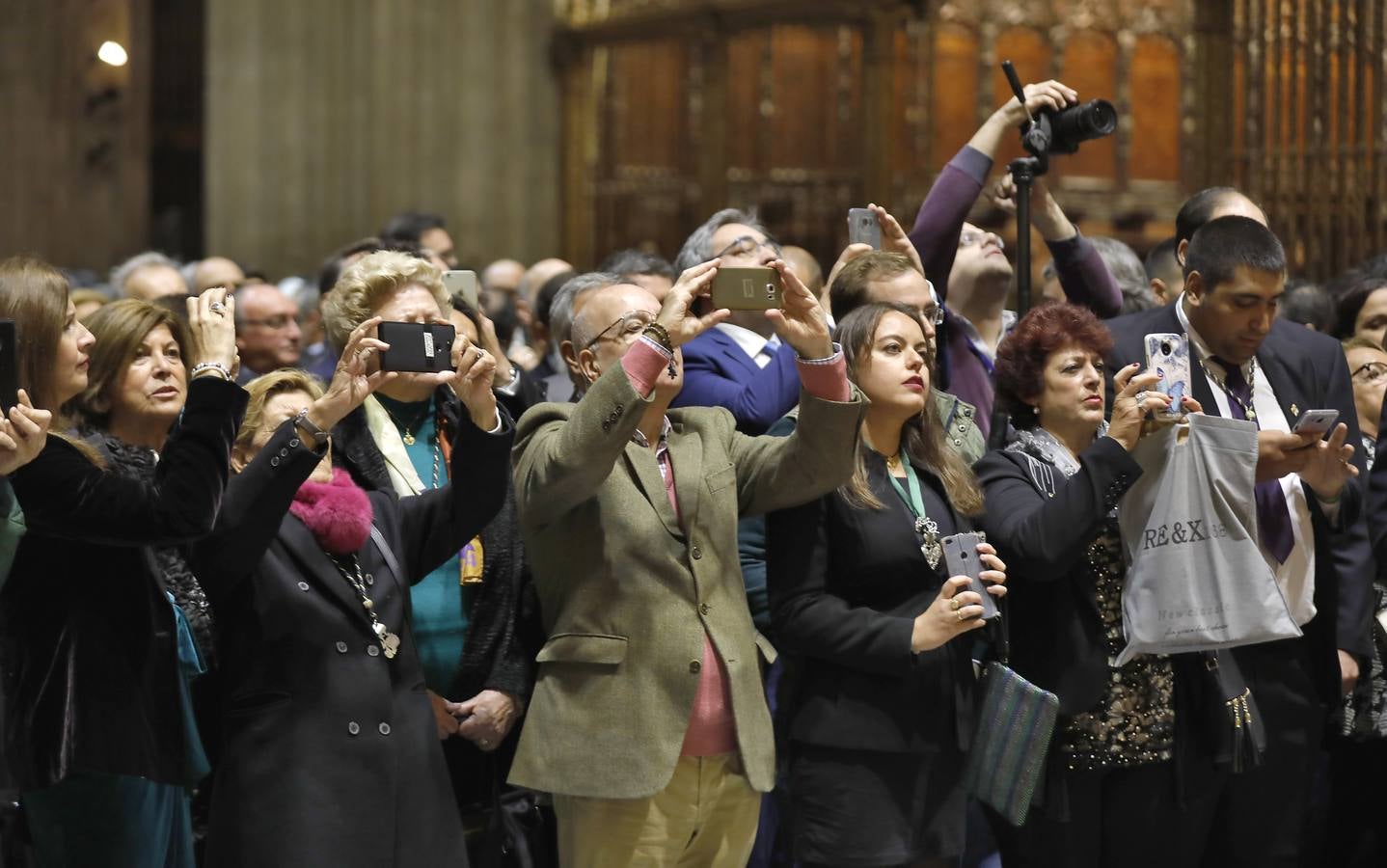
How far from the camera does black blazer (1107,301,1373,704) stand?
4.04 meters

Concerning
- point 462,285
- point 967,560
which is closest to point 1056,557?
point 967,560

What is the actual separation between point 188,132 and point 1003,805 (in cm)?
1197

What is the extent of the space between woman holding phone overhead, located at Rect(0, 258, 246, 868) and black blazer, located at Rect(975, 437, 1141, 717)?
1.53m

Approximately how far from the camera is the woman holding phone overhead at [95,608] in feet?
10.1

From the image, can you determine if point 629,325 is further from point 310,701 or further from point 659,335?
point 310,701

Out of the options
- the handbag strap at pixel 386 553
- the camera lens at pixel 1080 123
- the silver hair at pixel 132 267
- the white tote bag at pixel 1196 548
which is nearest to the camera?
the handbag strap at pixel 386 553

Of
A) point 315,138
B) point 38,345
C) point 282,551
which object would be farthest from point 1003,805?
point 315,138

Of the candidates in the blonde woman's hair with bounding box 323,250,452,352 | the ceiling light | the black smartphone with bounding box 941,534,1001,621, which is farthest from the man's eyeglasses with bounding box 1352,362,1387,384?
the ceiling light

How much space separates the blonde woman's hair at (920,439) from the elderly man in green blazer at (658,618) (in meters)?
0.29

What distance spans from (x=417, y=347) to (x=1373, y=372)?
260cm

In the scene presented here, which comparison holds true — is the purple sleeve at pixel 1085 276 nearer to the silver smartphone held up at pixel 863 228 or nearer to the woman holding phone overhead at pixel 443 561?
the silver smartphone held up at pixel 863 228

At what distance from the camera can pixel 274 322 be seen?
579cm

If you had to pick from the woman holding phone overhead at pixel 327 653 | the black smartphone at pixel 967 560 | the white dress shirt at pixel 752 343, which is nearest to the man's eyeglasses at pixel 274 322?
the white dress shirt at pixel 752 343

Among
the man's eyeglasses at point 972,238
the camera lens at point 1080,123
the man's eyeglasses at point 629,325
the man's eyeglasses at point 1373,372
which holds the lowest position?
the man's eyeglasses at point 1373,372
